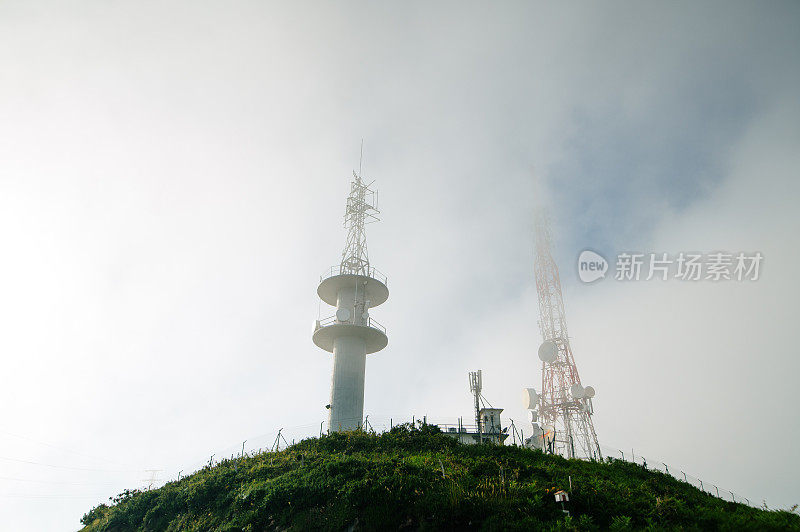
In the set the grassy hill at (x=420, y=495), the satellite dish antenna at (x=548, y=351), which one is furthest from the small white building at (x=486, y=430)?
the satellite dish antenna at (x=548, y=351)

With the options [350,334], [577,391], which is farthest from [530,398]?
[350,334]

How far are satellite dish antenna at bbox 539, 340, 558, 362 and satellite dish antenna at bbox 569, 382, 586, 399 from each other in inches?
145

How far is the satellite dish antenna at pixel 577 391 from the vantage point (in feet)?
167

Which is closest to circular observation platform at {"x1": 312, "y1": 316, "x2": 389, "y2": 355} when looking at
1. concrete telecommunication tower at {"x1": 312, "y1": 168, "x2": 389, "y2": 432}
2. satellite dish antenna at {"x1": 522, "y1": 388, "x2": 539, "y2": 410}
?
concrete telecommunication tower at {"x1": 312, "y1": 168, "x2": 389, "y2": 432}

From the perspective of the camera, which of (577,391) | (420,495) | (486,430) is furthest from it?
(577,391)

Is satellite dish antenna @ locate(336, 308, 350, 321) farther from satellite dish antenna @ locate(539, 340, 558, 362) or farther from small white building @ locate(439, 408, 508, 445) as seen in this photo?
satellite dish antenna @ locate(539, 340, 558, 362)

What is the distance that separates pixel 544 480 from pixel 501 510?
166 inches

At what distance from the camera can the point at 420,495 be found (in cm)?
1877

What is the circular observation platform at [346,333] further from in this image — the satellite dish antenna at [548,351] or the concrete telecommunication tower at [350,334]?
the satellite dish antenna at [548,351]

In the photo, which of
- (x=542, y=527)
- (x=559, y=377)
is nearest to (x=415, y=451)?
(x=542, y=527)

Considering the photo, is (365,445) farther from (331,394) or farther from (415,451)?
(331,394)

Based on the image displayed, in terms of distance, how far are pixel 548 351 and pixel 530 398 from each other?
5828mm

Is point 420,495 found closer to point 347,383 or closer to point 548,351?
point 347,383

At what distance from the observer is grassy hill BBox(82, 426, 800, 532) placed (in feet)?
57.1
